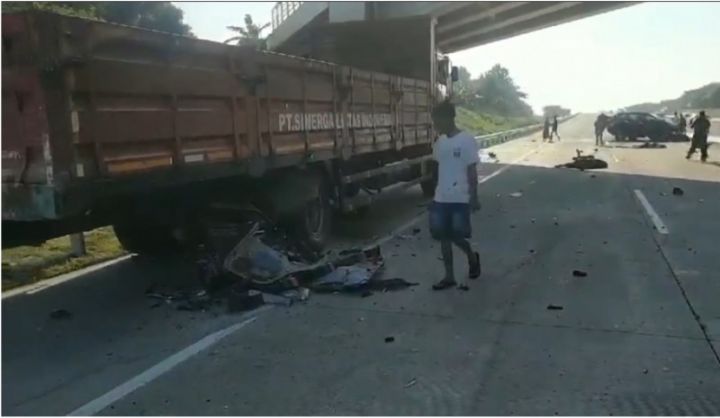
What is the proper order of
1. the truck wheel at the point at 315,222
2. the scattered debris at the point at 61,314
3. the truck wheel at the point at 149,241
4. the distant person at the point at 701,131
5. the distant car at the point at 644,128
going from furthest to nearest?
the distant car at the point at 644,128
the distant person at the point at 701,131
the truck wheel at the point at 315,222
the truck wheel at the point at 149,241
the scattered debris at the point at 61,314

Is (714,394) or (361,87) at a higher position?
(361,87)

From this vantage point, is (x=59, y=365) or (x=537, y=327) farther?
(x=537, y=327)

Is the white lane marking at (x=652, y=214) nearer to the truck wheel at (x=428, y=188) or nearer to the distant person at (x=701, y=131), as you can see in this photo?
the truck wheel at (x=428, y=188)

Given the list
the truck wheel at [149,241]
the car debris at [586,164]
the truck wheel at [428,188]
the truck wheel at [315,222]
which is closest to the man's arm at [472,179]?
the truck wheel at [315,222]

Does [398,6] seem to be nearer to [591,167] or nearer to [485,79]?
[591,167]

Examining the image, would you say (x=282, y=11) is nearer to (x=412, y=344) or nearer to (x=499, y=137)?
(x=499, y=137)

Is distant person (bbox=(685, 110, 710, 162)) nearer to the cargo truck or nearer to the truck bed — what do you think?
the cargo truck

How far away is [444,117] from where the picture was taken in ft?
23.8

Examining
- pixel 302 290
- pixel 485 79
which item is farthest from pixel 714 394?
pixel 485 79

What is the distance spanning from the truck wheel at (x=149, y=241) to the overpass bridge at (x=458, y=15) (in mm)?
12830

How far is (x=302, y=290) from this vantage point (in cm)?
684

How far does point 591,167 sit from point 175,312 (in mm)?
17894

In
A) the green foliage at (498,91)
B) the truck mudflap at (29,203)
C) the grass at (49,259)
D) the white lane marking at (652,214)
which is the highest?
the green foliage at (498,91)

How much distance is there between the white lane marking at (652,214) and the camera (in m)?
10.6
